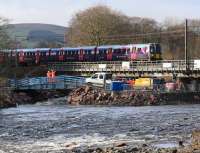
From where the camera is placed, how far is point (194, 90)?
282 feet

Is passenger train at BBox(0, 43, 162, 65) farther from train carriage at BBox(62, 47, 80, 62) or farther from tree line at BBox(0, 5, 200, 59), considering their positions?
tree line at BBox(0, 5, 200, 59)

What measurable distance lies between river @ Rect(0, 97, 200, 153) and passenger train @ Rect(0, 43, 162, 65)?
4810cm

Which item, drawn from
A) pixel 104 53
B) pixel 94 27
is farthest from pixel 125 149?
pixel 94 27

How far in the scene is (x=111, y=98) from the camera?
7888 centimetres

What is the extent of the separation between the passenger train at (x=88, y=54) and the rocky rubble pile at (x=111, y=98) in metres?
28.4

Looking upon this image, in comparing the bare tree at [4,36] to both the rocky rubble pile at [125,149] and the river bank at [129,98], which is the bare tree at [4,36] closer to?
the river bank at [129,98]

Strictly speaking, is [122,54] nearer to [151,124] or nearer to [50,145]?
[151,124]

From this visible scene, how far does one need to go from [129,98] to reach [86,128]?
31622 mm

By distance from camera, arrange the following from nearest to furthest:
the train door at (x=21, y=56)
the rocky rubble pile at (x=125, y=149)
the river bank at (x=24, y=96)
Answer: the rocky rubble pile at (x=125, y=149)
the river bank at (x=24, y=96)
the train door at (x=21, y=56)

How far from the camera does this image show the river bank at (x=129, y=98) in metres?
77.5

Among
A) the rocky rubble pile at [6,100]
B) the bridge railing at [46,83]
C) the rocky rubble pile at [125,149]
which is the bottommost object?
the rocky rubble pile at [125,149]

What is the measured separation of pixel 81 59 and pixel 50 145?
8242cm

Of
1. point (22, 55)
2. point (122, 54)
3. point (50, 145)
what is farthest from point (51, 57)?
point (50, 145)

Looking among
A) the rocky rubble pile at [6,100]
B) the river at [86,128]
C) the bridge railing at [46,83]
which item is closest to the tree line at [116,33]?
the bridge railing at [46,83]
